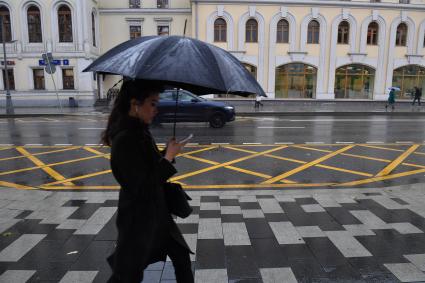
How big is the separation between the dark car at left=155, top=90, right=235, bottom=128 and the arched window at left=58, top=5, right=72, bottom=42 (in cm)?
1579

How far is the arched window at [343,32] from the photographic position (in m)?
29.1

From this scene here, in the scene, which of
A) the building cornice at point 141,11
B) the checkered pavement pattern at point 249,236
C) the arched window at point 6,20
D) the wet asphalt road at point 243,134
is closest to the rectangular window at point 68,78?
the arched window at point 6,20

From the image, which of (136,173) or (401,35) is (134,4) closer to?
(401,35)

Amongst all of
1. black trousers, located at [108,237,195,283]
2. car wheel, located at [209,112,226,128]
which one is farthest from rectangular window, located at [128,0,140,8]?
black trousers, located at [108,237,195,283]

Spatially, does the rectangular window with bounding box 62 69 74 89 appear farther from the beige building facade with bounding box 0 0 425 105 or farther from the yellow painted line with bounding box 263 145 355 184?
the yellow painted line with bounding box 263 145 355 184

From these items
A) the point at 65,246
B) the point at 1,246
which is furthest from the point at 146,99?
the point at 1,246

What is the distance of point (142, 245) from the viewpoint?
226 cm

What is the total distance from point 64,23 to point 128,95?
27.8 meters

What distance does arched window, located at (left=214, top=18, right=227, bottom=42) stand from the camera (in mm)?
28438

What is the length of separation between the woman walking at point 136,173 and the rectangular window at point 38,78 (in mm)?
28192

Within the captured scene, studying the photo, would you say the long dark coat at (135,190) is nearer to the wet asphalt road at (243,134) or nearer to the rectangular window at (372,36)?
the wet asphalt road at (243,134)

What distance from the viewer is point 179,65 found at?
228cm

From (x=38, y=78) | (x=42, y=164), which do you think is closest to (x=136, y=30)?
(x=38, y=78)

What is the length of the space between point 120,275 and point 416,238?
369 centimetres
